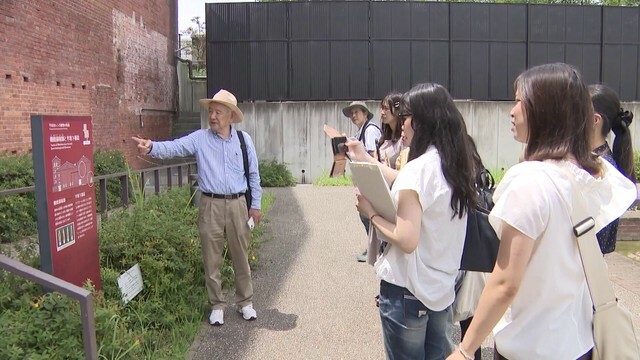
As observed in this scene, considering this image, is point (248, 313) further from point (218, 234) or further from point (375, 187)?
point (375, 187)

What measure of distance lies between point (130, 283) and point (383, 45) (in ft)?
41.0

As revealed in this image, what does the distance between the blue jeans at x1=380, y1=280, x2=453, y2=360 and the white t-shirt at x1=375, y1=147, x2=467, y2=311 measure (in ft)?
0.15

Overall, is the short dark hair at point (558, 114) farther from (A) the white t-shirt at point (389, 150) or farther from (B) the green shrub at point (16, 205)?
(B) the green shrub at point (16, 205)

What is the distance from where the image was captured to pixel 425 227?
7.95 ft

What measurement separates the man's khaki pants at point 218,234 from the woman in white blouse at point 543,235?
9.84ft

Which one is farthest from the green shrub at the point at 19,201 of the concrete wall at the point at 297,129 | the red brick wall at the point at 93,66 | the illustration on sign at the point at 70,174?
the concrete wall at the point at 297,129

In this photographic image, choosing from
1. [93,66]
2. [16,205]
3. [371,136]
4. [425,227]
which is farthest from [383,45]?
[425,227]

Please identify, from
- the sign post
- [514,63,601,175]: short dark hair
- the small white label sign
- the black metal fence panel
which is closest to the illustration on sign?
the sign post

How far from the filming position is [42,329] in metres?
2.88

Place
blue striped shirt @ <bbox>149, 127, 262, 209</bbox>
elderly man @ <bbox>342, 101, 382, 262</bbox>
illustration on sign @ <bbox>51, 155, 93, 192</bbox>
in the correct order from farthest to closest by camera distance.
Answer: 1. elderly man @ <bbox>342, 101, 382, 262</bbox>
2. blue striped shirt @ <bbox>149, 127, 262, 209</bbox>
3. illustration on sign @ <bbox>51, 155, 93, 192</bbox>

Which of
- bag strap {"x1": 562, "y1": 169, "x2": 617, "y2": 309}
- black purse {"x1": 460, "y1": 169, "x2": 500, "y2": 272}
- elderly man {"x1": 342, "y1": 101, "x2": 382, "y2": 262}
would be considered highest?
elderly man {"x1": 342, "y1": 101, "x2": 382, "y2": 262}

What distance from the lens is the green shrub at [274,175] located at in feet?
45.4

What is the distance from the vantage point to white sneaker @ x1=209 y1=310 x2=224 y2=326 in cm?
457

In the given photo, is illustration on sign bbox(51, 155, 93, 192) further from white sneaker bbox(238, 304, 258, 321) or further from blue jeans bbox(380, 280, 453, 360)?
blue jeans bbox(380, 280, 453, 360)
